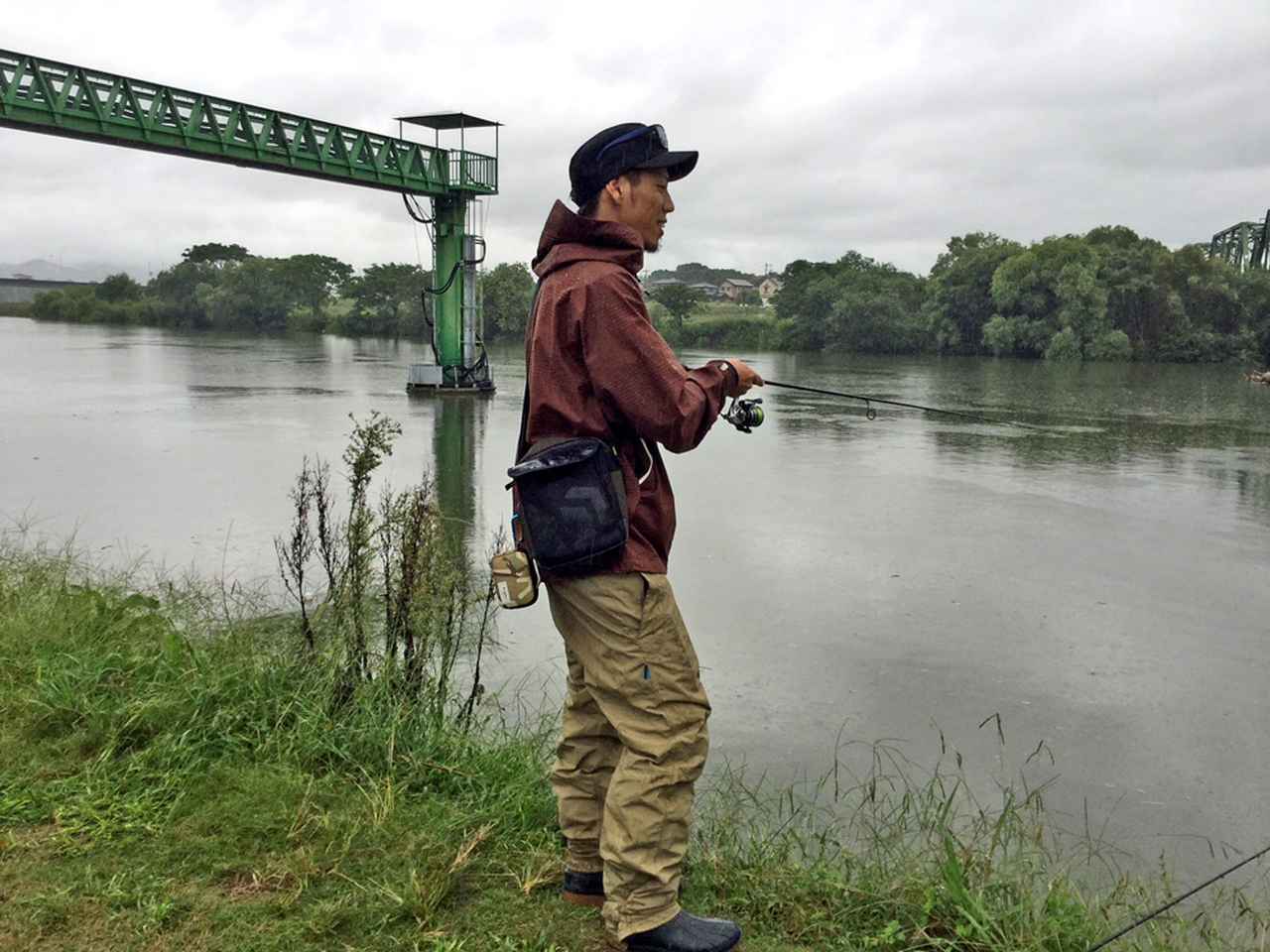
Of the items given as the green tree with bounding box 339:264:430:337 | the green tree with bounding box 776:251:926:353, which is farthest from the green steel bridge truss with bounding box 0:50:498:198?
the green tree with bounding box 339:264:430:337

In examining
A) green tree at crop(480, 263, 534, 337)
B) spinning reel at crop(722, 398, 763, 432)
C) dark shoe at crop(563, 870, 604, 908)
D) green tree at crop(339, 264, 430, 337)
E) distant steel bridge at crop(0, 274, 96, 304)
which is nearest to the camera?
dark shoe at crop(563, 870, 604, 908)

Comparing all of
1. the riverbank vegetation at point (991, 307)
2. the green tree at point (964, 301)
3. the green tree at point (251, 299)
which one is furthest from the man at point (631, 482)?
the green tree at point (251, 299)

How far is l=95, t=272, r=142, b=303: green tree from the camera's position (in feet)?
303

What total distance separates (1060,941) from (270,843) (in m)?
2.03

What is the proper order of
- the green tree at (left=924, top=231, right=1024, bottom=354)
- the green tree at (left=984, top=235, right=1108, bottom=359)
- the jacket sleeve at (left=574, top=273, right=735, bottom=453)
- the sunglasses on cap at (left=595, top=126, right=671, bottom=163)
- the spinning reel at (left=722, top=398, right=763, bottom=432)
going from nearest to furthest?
the jacket sleeve at (left=574, top=273, right=735, bottom=453), the sunglasses on cap at (left=595, top=126, right=671, bottom=163), the spinning reel at (left=722, top=398, right=763, bottom=432), the green tree at (left=984, top=235, right=1108, bottom=359), the green tree at (left=924, top=231, right=1024, bottom=354)

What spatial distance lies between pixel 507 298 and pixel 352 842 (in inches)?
2279

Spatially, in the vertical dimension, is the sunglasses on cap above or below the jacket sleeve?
above

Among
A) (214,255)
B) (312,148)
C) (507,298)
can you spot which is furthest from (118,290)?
(312,148)

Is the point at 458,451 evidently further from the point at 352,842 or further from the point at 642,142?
the point at 642,142

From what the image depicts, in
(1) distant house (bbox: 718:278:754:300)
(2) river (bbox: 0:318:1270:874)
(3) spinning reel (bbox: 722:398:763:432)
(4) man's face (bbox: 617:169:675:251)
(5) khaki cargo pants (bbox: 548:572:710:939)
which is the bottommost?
(2) river (bbox: 0:318:1270:874)

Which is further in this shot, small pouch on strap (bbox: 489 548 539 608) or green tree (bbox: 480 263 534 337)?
green tree (bbox: 480 263 534 337)

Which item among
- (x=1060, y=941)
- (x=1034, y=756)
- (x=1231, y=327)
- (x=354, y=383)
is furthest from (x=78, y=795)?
(x=1231, y=327)

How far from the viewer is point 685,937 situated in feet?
8.31

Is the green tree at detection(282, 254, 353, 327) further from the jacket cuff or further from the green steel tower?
the jacket cuff
